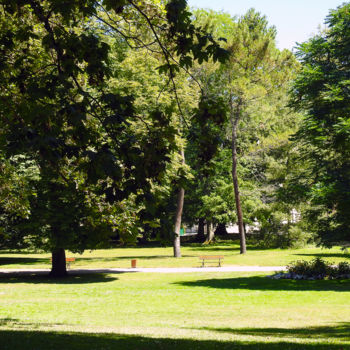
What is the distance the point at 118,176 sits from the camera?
5695mm

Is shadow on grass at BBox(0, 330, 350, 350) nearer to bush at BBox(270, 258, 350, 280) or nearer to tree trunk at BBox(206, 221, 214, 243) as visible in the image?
bush at BBox(270, 258, 350, 280)

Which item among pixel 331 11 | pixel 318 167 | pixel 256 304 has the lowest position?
pixel 256 304

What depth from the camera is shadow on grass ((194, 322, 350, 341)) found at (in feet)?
31.8

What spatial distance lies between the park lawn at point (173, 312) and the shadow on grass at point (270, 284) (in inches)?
1.5

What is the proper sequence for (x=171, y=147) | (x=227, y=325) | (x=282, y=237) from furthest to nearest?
(x=282, y=237) → (x=227, y=325) → (x=171, y=147)

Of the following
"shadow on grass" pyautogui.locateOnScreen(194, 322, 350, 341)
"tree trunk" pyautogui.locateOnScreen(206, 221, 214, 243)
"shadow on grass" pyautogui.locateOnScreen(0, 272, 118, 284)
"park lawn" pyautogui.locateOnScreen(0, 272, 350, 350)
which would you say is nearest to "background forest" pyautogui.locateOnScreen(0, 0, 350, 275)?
"tree trunk" pyautogui.locateOnScreen(206, 221, 214, 243)

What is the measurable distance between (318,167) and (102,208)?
12773 mm

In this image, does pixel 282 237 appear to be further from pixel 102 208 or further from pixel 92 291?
pixel 102 208

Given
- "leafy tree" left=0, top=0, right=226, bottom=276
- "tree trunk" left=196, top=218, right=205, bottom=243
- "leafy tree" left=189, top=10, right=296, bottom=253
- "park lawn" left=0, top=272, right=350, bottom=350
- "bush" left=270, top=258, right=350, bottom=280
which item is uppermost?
"leafy tree" left=189, top=10, right=296, bottom=253

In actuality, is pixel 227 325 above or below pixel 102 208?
below

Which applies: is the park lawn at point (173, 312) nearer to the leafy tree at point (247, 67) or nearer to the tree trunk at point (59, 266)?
the tree trunk at point (59, 266)

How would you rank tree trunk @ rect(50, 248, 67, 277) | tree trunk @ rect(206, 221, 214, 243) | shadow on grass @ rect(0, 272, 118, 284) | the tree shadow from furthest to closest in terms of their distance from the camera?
tree trunk @ rect(206, 221, 214, 243) → tree trunk @ rect(50, 248, 67, 277) → shadow on grass @ rect(0, 272, 118, 284) → the tree shadow

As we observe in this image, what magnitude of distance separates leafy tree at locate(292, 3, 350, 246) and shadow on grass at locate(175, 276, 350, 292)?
2179 mm

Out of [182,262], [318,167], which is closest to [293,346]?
[318,167]
